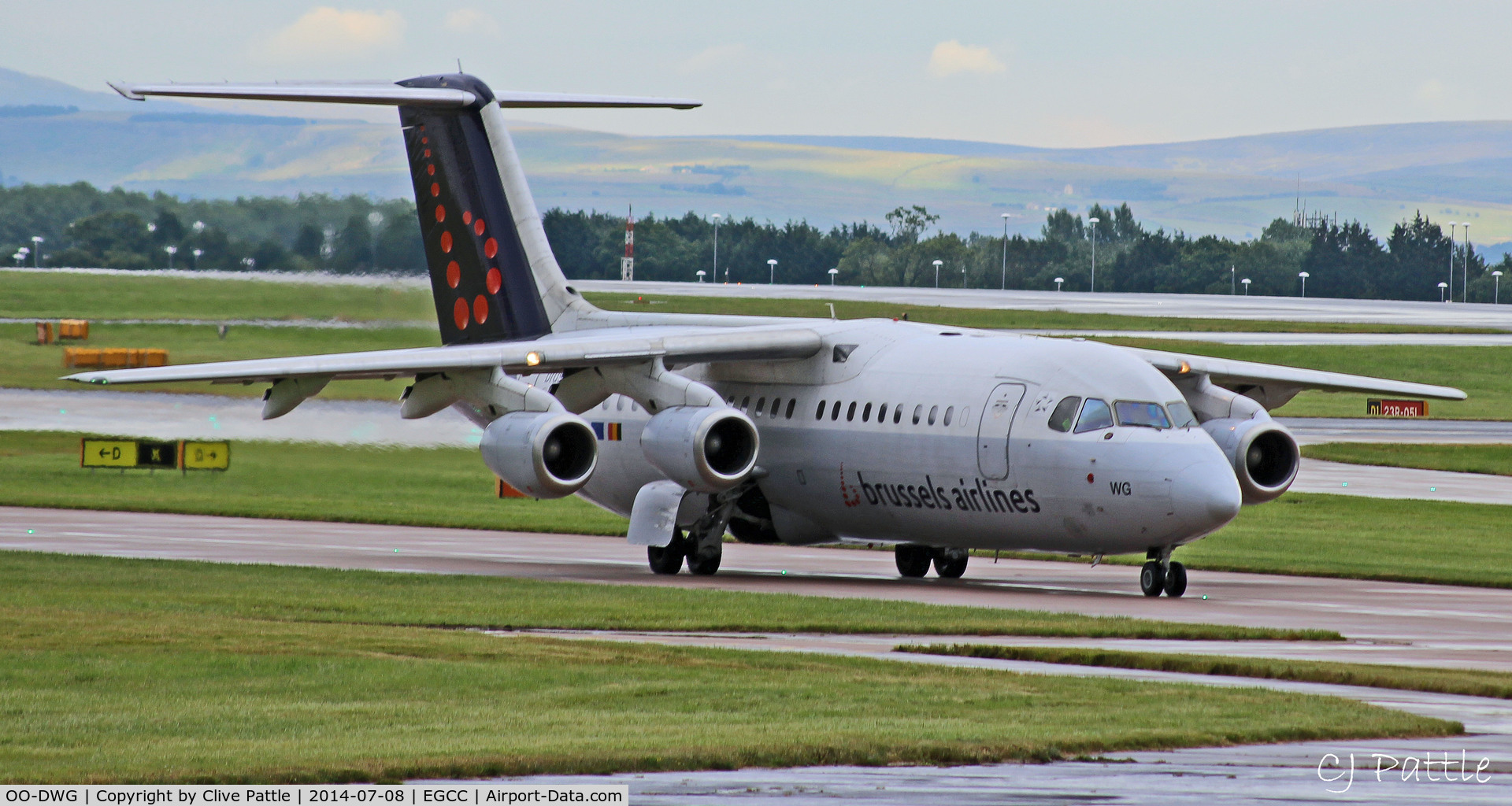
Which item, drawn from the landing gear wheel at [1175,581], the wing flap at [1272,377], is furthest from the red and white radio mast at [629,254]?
the landing gear wheel at [1175,581]

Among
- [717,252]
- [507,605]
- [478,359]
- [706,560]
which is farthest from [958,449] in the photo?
[717,252]

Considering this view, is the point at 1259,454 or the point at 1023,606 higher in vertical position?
the point at 1259,454

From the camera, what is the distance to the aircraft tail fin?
1238 inches

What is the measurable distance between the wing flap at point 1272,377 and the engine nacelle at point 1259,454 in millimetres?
1061

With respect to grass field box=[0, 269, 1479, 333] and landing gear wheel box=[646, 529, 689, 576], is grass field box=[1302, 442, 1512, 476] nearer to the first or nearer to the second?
landing gear wheel box=[646, 529, 689, 576]

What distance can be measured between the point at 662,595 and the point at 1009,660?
21.2ft

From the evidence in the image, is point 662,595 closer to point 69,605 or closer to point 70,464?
point 69,605

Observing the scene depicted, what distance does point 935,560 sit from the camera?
94.8 ft

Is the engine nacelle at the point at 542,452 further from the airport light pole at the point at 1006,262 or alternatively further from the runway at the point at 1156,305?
the airport light pole at the point at 1006,262

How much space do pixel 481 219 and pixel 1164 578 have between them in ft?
40.1

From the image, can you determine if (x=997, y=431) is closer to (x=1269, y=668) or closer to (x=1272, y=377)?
(x=1272, y=377)

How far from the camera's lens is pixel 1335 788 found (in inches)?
446

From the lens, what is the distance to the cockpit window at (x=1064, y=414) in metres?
24.8

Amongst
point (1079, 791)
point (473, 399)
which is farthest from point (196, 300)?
point (1079, 791)
